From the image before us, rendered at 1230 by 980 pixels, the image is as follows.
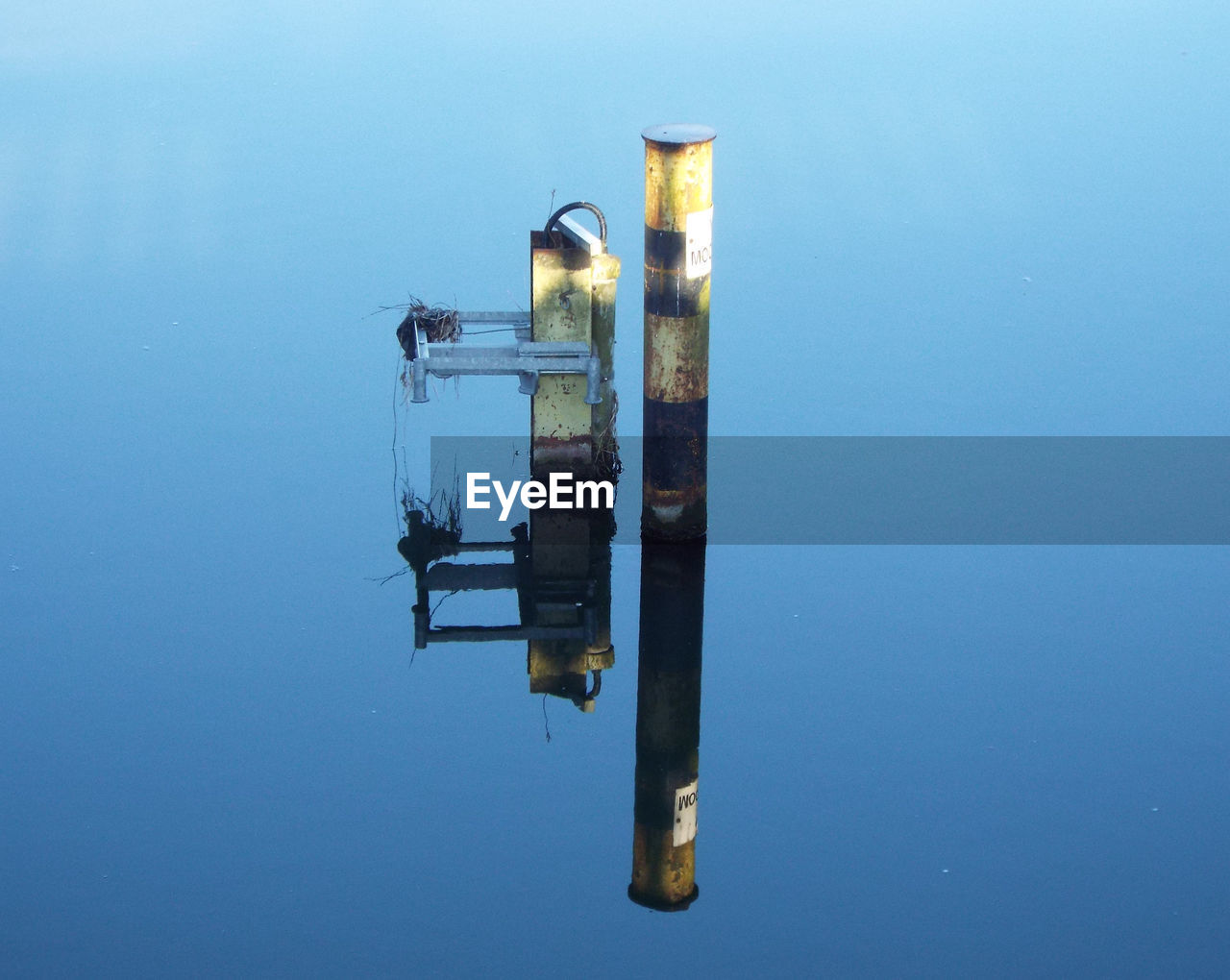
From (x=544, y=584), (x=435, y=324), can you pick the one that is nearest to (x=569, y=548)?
(x=544, y=584)

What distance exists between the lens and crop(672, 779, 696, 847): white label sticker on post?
796 centimetres

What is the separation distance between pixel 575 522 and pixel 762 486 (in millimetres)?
852

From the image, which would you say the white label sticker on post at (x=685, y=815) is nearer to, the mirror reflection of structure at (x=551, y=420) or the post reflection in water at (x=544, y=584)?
the post reflection in water at (x=544, y=584)

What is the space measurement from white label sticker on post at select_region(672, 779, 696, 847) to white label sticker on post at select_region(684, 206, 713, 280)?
2304 mm

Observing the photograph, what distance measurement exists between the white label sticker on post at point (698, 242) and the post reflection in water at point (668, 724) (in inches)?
46.0

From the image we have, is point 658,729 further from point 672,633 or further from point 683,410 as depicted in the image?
point 683,410

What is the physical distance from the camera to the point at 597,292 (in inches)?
400

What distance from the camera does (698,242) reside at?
9594 mm

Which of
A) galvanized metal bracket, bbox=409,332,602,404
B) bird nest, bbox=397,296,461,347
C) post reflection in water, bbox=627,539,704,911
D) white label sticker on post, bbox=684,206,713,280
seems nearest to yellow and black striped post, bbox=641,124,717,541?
white label sticker on post, bbox=684,206,713,280

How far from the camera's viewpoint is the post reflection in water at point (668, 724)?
7.79 meters

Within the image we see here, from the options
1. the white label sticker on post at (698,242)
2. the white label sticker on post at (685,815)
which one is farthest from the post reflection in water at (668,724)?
the white label sticker on post at (698,242)

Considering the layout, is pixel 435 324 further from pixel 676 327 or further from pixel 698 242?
pixel 698 242

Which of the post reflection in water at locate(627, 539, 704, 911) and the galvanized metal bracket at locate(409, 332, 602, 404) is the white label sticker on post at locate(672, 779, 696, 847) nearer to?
the post reflection in water at locate(627, 539, 704, 911)

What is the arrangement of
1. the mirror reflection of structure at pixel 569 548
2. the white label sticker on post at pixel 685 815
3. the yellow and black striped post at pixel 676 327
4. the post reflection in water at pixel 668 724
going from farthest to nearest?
1. the yellow and black striped post at pixel 676 327
2. the mirror reflection of structure at pixel 569 548
3. the white label sticker on post at pixel 685 815
4. the post reflection in water at pixel 668 724
